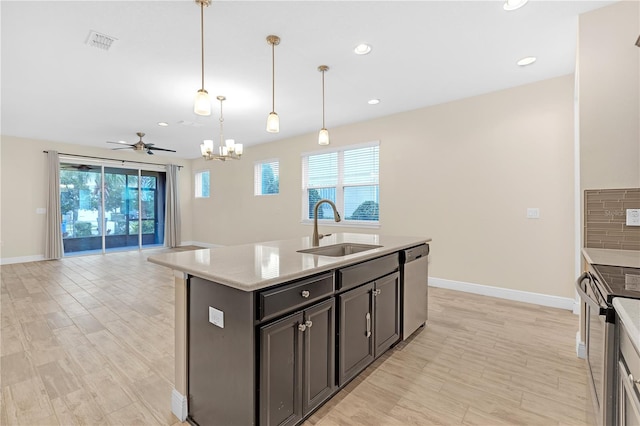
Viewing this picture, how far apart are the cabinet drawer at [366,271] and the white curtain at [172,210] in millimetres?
7668

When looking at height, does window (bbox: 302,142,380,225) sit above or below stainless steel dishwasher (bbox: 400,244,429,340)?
above

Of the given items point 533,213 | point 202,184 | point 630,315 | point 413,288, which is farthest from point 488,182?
point 202,184

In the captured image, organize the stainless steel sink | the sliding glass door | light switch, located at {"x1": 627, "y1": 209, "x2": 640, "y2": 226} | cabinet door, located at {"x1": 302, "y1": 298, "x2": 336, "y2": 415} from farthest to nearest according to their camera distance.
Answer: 1. the sliding glass door
2. the stainless steel sink
3. light switch, located at {"x1": 627, "y1": 209, "x2": 640, "y2": 226}
4. cabinet door, located at {"x1": 302, "y1": 298, "x2": 336, "y2": 415}

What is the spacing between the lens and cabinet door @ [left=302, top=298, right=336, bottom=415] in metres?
1.54

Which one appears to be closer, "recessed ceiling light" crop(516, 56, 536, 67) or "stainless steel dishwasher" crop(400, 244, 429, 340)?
"stainless steel dishwasher" crop(400, 244, 429, 340)

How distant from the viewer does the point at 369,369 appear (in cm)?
216

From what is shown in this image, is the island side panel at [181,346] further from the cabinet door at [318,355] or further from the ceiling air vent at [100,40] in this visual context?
the ceiling air vent at [100,40]

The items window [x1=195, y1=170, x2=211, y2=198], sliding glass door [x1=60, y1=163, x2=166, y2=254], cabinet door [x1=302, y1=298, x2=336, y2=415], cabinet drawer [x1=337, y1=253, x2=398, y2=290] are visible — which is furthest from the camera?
window [x1=195, y1=170, x2=211, y2=198]

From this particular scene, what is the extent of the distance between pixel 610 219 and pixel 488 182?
1783 millimetres

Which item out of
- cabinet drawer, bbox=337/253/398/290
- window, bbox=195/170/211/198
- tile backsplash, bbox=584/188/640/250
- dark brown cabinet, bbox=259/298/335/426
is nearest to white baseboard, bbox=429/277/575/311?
tile backsplash, bbox=584/188/640/250

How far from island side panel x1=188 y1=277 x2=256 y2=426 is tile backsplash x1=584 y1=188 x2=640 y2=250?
2.48 meters

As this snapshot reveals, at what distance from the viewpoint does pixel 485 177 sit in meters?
3.84

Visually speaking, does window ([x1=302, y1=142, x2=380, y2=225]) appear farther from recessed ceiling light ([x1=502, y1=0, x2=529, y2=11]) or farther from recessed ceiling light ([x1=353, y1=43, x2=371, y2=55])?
recessed ceiling light ([x1=502, y1=0, x2=529, y2=11])

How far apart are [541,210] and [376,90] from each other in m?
2.45
